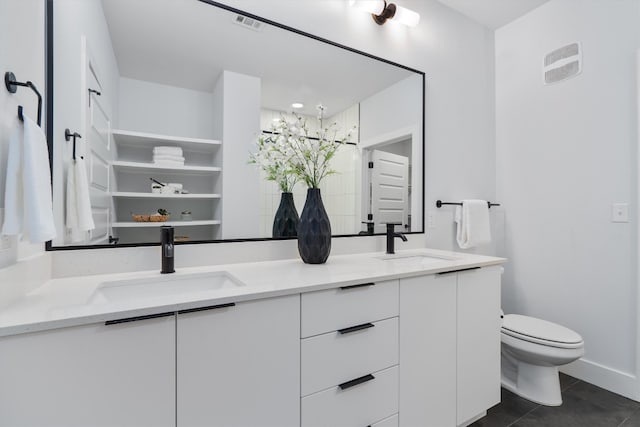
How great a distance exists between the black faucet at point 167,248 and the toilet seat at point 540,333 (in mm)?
1849

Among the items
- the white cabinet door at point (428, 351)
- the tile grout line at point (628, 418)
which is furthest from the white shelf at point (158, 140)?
the tile grout line at point (628, 418)

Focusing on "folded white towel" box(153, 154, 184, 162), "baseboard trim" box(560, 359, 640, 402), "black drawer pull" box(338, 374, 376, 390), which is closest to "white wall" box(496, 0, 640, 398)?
"baseboard trim" box(560, 359, 640, 402)

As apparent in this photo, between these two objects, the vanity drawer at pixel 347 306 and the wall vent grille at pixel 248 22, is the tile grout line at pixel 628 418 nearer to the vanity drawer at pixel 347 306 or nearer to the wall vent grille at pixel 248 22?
the vanity drawer at pixel 347 306

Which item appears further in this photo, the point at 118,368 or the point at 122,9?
the point at 122,9

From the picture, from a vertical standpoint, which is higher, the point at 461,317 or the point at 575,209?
the point at 575,209

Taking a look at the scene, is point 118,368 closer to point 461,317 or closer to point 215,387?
point 215,387

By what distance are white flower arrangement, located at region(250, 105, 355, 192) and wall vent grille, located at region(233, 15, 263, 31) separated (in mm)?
433

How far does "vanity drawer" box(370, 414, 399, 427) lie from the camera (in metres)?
1.22

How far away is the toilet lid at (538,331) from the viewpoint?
1711mm

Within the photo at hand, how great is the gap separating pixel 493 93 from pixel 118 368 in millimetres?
2922

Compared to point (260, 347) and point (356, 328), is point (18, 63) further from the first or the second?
point (356, 328)


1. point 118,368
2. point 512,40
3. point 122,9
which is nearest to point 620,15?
point 512,40

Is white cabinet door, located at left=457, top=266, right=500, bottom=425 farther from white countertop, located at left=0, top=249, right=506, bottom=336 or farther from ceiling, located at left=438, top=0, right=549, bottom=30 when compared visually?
ceiling, located at left=438, top=0, right=549, bottom=30

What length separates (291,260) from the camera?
1.58 m
